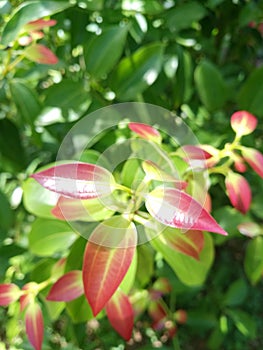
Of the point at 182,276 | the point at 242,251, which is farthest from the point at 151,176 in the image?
the point at 242,251

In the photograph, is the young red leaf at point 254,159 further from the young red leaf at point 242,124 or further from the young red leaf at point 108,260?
the young red leaf at point 108,260

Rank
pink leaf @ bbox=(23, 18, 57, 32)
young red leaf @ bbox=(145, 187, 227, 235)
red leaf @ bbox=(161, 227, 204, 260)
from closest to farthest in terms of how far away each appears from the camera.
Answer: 1. young red leaf @ bbox=(145, 187, 227, 235)
2. red leaf @ bbox=(161, 227, 204, 260)
3. pink leaf @ bbox=(23, 18, 57, 32)

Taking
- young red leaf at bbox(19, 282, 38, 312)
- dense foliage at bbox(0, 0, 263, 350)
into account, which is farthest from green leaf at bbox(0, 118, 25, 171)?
young red leaf at bbox(19, 282, 38, 312)

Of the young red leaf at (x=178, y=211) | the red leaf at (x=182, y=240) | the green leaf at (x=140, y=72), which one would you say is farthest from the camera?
the green leaf at (x=140, y=72)

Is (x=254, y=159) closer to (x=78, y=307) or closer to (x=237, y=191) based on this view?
(x=237, y=191)

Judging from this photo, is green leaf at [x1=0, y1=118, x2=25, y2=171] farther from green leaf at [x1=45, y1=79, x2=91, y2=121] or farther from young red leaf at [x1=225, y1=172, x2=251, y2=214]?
young red leaf at [x1=225, y1=172, x2=251, y2=214]

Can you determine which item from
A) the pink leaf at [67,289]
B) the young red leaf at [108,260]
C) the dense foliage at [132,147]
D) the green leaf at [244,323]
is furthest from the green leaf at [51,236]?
the green leaf at [244,323]
